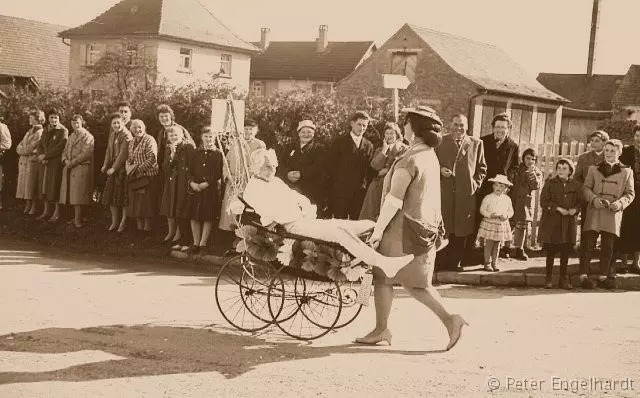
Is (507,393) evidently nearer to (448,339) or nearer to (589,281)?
(448,339)

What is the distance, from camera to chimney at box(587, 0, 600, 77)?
52641 mm

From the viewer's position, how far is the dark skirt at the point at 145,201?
44.3ft

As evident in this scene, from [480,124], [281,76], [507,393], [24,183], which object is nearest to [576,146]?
[507,393]

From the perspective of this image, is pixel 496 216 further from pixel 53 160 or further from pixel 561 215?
pixel 53 160

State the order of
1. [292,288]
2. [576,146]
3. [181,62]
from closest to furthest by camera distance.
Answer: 1. [292,288]
2. [576,146]
3. [181,62]

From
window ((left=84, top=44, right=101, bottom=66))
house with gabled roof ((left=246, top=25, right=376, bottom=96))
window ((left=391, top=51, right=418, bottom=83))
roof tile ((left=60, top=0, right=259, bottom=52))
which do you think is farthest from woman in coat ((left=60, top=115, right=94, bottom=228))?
house with gabled roof ((left=246, top=25, right=376, bottom=96))

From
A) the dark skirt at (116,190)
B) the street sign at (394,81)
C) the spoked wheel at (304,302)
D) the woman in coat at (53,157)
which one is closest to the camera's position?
the spoked wheel at (304,302)

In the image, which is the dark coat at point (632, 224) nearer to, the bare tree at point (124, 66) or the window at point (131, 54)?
the bare tree at point (124, 66)

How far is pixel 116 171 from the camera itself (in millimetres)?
14039

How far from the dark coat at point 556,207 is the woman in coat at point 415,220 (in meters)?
4.20

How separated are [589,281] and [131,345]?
274 inches

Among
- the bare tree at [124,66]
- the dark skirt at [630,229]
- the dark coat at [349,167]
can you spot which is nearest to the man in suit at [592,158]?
the dark skirt at [630,229]

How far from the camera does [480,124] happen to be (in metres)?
35.0

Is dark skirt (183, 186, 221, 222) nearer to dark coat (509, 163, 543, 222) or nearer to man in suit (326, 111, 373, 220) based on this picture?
man in suit (326, 111, 373, 220)
